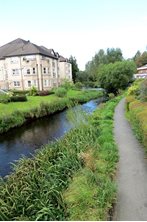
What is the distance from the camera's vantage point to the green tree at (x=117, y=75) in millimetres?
55375

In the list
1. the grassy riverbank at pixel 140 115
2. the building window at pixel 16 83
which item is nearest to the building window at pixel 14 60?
the building window at pixel 16 83

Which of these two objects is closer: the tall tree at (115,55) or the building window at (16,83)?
the building window at (16,83)

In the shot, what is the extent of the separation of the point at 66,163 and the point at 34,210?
3.07 m

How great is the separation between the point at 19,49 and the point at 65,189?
4814cm

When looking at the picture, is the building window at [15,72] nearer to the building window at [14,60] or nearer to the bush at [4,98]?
the building window at [14,60]

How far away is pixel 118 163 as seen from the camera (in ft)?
35.1

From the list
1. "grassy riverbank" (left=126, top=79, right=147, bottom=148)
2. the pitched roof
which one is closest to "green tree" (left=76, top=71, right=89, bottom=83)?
the pitched roof

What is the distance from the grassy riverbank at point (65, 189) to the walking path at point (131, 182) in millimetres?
346

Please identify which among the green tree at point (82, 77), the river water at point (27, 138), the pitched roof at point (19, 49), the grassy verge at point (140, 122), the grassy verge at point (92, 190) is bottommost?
the river water at point (27, 138)

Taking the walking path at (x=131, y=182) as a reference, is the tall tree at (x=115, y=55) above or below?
above

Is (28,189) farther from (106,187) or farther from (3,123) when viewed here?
(3,123)

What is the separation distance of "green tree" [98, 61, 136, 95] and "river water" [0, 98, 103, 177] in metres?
28.5

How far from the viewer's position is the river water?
55.1ft

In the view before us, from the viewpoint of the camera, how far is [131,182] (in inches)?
345
